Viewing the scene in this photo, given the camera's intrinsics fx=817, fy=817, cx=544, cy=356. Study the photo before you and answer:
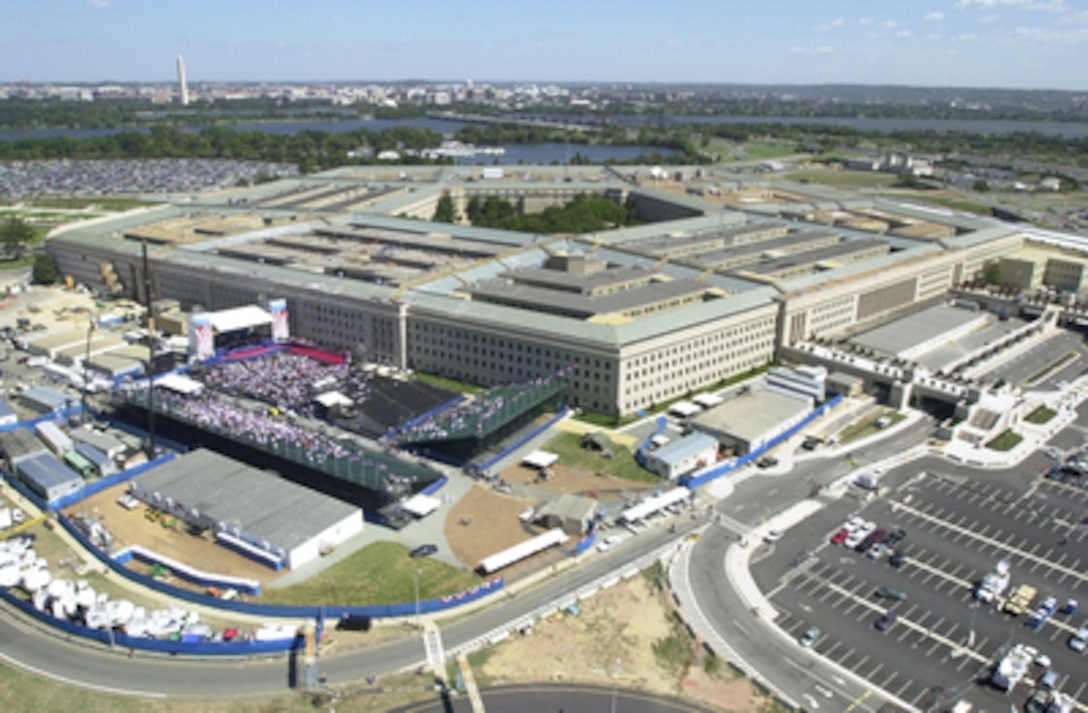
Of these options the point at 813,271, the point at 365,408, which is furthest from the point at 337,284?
the point at 813,271

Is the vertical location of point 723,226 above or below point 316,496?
above

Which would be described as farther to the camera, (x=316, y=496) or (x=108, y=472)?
(x=108, y=472)

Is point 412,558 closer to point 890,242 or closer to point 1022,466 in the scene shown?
point 1022,466

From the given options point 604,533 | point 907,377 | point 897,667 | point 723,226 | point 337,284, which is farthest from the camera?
point 723,226

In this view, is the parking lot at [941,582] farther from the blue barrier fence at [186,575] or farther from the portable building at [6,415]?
the portable building at [6,415]

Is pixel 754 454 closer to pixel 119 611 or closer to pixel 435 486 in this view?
pixel 435 486

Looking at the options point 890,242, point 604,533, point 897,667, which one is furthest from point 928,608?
point 890,242

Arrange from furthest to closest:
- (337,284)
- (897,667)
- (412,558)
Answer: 1. (337,284)
2. (412,558)
3. (897,667)

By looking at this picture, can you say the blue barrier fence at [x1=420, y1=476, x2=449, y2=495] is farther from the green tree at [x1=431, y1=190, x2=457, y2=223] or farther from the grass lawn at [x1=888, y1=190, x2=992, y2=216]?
the grass lawn at [x1=888, y1=190, x2=992, y2=216]

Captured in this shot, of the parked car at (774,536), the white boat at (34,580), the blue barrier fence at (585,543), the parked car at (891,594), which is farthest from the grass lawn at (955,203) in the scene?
the white boat at (34,580)

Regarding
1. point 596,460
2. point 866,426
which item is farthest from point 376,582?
point 866,426
